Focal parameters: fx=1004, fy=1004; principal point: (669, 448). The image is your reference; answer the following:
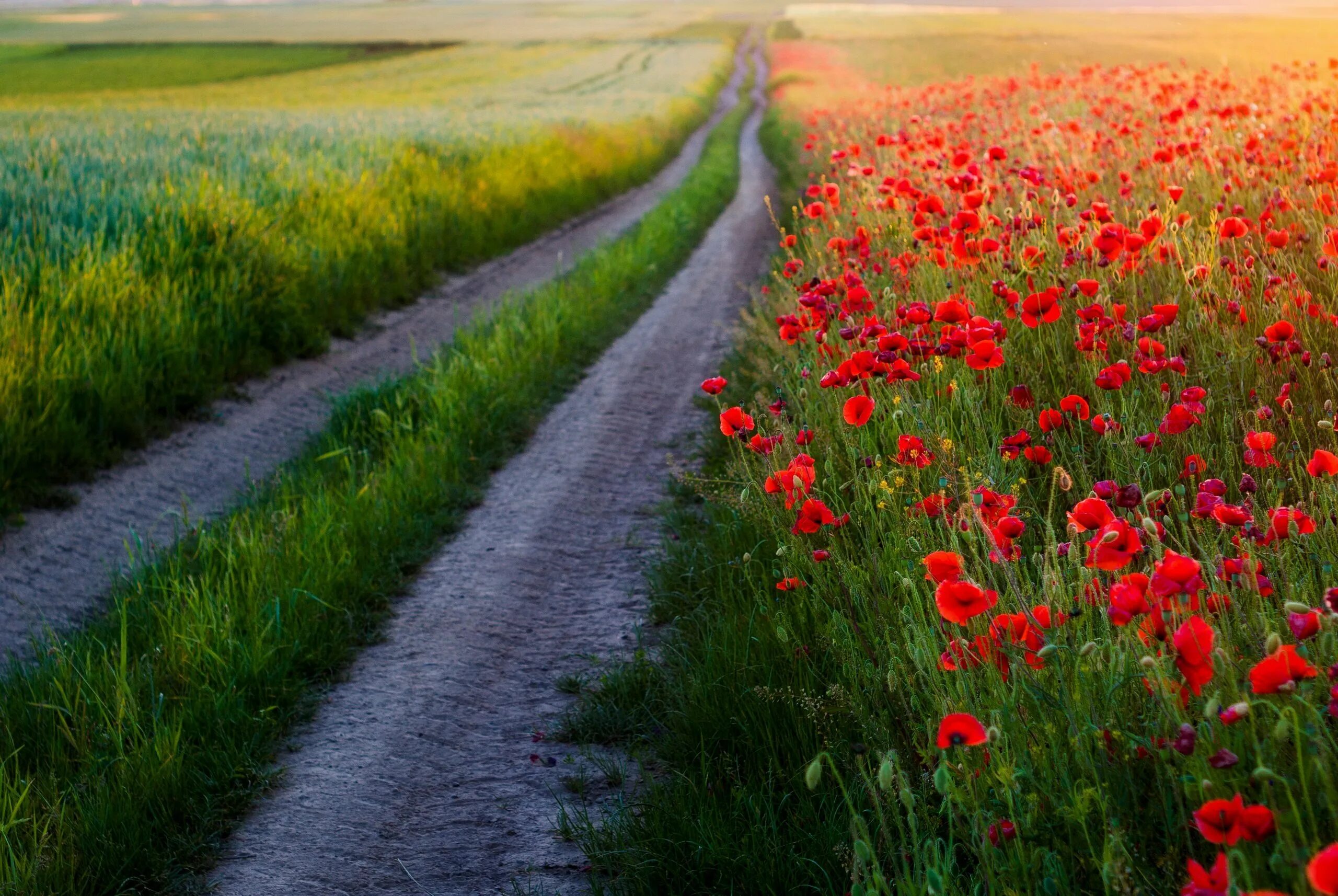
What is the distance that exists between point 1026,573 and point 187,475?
16.3 ft

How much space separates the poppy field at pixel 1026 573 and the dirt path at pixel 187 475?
2.65 metres

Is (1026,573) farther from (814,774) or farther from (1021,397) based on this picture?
(814,774)

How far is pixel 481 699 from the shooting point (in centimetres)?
335

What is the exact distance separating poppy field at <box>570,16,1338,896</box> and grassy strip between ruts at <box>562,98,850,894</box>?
0.5 inches

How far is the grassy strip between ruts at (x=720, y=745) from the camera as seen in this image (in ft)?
7.30

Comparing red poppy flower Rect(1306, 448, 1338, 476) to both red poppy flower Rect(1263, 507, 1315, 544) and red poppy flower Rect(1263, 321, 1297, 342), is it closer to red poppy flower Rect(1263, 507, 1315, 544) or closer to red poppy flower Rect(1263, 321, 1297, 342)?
red poppy flower Rect(1263, 507, 1315, 544)

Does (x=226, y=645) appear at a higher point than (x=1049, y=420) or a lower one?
lower

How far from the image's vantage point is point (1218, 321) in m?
3.63

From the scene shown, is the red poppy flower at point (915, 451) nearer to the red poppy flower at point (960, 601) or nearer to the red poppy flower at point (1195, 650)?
the red poppy flower at point (960, 601)

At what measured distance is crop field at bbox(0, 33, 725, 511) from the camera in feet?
19.1

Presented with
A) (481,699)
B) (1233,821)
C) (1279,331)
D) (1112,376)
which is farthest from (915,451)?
(481,699)

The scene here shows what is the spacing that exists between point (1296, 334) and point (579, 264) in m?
7.80

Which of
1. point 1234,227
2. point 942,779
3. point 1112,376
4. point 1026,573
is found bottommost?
point 1026,573

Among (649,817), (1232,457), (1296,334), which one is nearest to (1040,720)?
(649,817)
